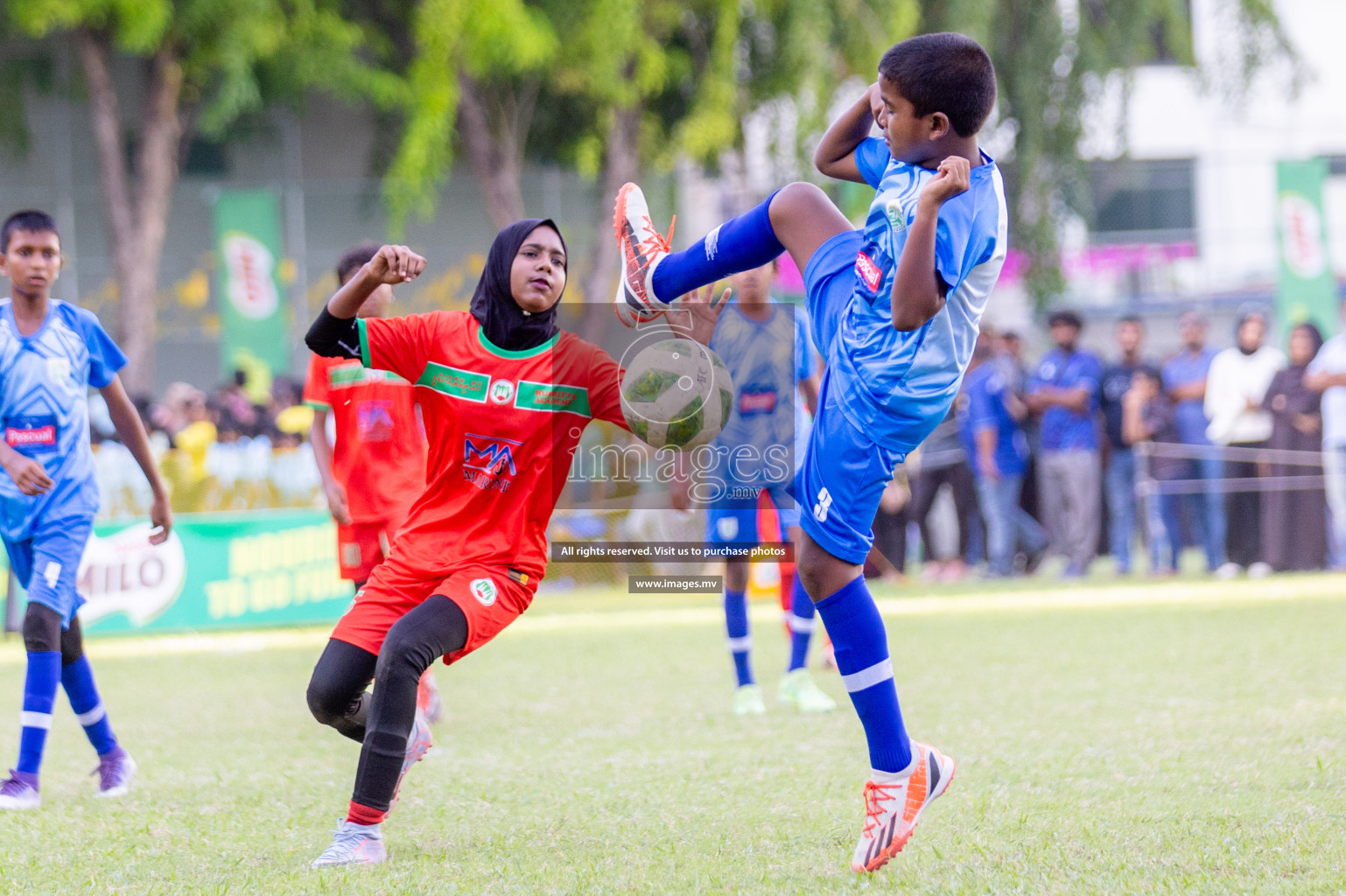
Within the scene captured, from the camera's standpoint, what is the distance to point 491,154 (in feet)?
63.0

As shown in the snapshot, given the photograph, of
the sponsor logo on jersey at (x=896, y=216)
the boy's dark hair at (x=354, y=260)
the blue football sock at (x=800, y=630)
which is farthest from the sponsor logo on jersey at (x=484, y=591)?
the blue football sock at (x=800, y=630)

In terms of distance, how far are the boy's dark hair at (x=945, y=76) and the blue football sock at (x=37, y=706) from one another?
3747 mm

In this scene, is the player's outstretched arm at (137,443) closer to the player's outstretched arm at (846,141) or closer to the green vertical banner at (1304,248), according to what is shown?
the player's outstretched arm at (846,141)

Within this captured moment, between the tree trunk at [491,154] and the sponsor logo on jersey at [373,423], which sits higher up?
the tree trunk at [491,154]

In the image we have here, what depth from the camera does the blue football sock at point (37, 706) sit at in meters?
→ 5.16

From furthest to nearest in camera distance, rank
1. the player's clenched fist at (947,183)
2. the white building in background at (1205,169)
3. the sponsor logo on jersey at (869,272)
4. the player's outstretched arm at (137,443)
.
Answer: the white building in background at (1205,169) < the player's outstretched arm at (137,443) < the sponsor logo on jersey at (869,272) < the player's clenched fist at (947,183)

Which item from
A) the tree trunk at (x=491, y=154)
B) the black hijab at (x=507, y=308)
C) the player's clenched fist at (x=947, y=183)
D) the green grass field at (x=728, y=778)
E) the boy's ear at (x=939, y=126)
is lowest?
the green grass field at (x=728, y=778)

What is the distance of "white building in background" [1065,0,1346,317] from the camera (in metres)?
20.2

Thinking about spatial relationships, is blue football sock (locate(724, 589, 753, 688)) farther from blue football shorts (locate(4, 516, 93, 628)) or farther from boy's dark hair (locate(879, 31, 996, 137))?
boy's dark hair (locate(879, 31, 996, 137))

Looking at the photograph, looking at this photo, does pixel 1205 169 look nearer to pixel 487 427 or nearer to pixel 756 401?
pixel 756 401

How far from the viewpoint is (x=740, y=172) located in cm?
2120

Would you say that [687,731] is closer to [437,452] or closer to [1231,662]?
[437,452]

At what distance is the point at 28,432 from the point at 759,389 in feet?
12.4

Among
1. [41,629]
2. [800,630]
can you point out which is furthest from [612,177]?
[41,629]
